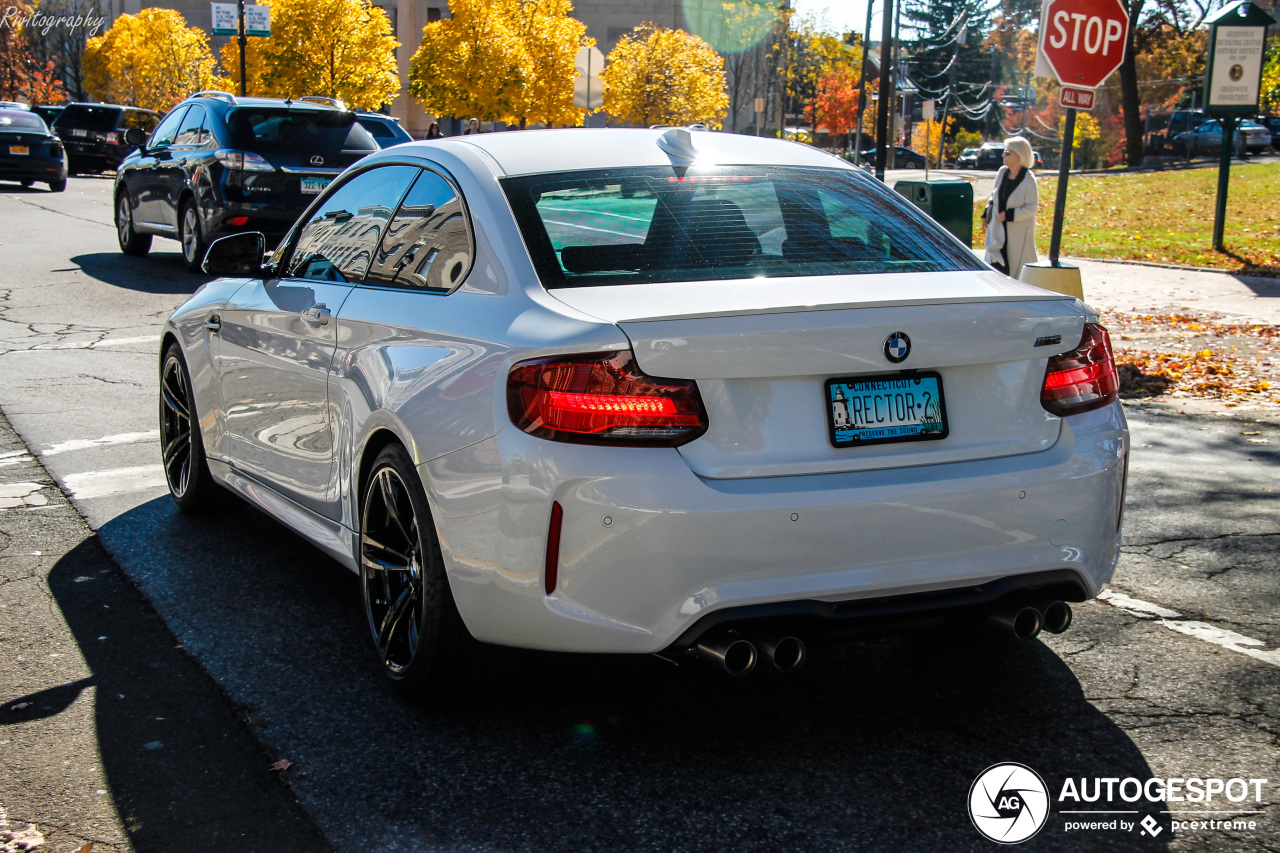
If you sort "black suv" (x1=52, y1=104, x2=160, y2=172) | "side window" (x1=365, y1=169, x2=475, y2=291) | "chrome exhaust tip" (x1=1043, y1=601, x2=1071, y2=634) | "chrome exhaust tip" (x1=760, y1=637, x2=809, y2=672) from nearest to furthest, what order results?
"chrome exhaust tip" (x1=760, y1=637, x2=809, y2=672) < "chrome exhaust tip" (x1=1043, y1=601, x2=1071, y2=634) < "side window" (x1=365, y1=169, x2=475, y2=291) < "black suv" (x1=52, y1=104, x2=160, y2=172)

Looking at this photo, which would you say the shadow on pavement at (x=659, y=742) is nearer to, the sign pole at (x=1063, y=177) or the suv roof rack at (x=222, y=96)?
the sign pole at (x=1063, y=177)

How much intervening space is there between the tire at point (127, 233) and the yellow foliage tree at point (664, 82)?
1256 inches

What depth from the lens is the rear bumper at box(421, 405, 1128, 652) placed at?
10.3ft

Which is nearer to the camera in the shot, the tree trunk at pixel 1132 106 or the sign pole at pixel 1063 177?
the sign pole at pixel 1063 177

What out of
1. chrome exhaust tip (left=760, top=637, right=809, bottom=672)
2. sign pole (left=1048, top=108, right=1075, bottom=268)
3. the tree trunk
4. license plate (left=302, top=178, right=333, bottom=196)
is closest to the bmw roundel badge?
chrome exhaust tip (left=760, top=637, right=809, bottom=672)

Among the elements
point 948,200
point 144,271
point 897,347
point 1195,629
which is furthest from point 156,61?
point 897,347

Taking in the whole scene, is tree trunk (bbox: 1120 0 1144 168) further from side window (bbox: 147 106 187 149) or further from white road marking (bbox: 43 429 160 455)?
white road marking (bbox: 43 429 160 455)

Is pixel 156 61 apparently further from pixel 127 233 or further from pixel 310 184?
pixel 310 184

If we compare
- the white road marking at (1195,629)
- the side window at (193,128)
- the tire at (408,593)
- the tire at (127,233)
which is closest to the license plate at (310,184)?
the side window at (193,128)

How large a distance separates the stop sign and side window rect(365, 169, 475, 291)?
7090 mm

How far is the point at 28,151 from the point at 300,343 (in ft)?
91.5

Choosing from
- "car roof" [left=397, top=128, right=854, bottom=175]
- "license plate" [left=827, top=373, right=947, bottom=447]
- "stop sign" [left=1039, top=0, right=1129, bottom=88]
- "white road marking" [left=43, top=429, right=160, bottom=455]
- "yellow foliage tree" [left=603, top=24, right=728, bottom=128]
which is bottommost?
"white road marking" [left=43, top=429, right=160, bottom=455]

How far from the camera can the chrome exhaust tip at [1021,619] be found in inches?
137

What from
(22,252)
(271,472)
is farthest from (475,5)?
(271,472)
